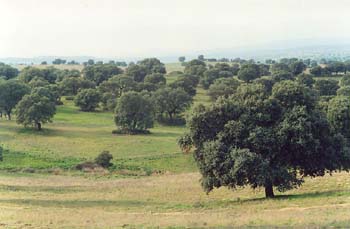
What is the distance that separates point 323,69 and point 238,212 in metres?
154

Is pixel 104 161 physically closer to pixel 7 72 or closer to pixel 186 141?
pixel 186 141

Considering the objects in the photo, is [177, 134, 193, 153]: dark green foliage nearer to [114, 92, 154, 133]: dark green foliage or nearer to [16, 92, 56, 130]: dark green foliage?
[114, 92, 154, 133]: dark green foliage

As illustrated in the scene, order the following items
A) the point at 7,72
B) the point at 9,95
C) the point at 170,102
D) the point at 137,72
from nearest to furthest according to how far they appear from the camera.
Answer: the point at 9,95
the point at 170,102
the point at 137,72
the point at 7,72

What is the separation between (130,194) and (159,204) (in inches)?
280

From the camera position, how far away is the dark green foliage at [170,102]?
105m

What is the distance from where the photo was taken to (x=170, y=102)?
10569 centimetres

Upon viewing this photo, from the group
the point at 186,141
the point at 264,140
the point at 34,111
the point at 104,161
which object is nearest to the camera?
the point at 264,140

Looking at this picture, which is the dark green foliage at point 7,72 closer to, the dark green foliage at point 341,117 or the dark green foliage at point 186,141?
the dark green foliage at point 341,117

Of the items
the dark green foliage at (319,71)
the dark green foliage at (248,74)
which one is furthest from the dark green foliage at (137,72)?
the dark green foliage at (319,71)

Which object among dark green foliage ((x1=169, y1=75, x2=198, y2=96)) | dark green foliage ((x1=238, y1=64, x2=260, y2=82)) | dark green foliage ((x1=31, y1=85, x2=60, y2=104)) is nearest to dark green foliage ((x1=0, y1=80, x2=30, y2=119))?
dark green foliage ((x1=31, y1=85, x2=60, y2=104))

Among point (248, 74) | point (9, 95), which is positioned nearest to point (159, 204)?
point (9, 95)

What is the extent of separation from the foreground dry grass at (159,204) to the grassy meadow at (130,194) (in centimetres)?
5

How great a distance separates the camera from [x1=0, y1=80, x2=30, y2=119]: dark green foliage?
102 meters

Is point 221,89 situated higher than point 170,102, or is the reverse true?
point 221,89
